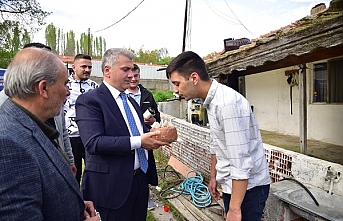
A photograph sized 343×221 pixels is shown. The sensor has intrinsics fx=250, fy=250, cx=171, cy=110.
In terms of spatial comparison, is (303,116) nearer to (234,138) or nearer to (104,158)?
(234,138)

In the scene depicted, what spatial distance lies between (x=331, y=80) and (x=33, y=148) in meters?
7.49

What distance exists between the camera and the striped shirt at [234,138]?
1553 millimetres

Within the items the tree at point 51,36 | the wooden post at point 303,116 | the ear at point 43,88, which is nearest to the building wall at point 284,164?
the ear at point 43,88

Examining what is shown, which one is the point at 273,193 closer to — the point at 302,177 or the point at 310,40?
the point at 302,177

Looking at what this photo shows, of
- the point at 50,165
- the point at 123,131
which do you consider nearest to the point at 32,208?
the point at 50,165

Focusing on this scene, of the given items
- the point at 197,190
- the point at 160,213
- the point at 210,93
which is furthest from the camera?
the point at 197,190

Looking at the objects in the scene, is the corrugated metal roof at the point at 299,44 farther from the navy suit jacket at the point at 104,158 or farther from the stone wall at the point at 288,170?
the navy suit jacket at the point at 104,158

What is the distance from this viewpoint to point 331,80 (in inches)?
262

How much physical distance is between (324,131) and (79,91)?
6.36 metres

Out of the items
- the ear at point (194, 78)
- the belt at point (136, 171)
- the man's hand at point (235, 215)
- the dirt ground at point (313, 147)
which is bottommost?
the dirt ground at point (313, 147)

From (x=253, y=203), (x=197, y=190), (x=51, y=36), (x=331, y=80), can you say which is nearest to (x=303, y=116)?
(x=331, y=80)

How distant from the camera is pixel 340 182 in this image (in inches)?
98.3

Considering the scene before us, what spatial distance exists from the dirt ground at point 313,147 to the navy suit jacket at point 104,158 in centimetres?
495

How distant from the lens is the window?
21.5 feet
